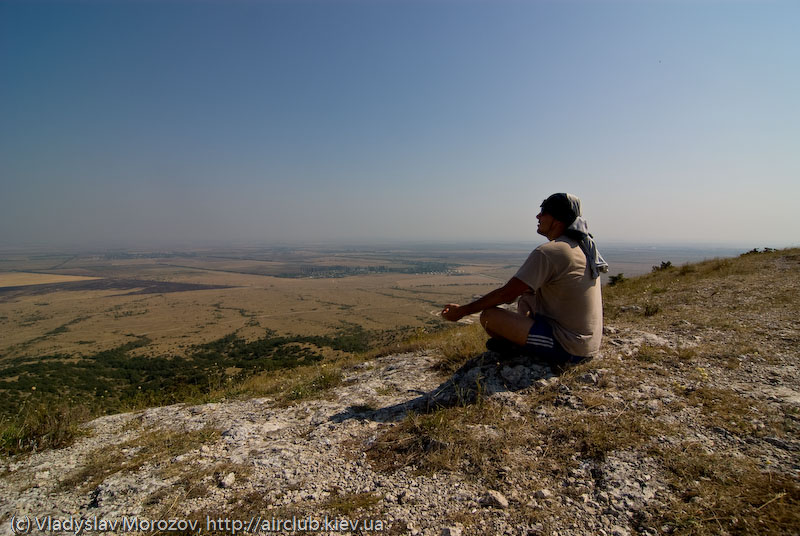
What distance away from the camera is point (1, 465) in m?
3.16

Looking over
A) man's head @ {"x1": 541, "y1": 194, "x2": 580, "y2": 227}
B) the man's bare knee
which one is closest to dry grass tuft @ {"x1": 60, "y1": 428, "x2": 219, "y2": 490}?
the man's bare knee

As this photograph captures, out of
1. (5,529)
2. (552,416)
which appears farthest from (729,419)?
(5,529)

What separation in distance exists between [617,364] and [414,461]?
309cm

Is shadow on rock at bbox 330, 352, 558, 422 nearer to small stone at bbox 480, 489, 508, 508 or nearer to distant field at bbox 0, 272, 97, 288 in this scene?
small stone at bbox 480, 489, 508, 508

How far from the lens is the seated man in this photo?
3.35 metres

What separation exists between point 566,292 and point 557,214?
3.08 feet

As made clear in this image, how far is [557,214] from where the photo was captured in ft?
12.2

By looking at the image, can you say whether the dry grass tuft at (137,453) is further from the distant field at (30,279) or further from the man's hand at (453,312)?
the distant field at (30,279)

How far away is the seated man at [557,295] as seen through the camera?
335cm

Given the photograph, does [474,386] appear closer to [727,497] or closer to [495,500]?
[495,500]

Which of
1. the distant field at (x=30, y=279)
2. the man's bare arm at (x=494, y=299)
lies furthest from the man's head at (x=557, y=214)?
the distant field at (x=30, y=279)

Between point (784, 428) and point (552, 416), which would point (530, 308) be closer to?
point (552, 416)

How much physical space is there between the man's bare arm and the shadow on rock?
2.83ft

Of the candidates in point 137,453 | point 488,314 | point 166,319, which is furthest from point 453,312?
point 166,319
